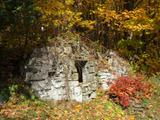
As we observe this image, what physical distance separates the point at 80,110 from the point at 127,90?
364 cm

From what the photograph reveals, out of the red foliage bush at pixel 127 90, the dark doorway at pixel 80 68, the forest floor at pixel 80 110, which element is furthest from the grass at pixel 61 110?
the dark doorway at pixel 80 68

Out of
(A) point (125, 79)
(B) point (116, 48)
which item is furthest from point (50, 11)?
(B) point (116, 48)

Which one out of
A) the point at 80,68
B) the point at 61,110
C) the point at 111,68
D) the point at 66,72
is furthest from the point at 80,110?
the point at 111,68

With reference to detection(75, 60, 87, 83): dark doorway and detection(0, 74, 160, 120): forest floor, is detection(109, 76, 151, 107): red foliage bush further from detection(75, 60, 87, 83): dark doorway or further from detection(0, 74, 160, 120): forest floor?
detection(75, 60, 87, 83): dark doorway

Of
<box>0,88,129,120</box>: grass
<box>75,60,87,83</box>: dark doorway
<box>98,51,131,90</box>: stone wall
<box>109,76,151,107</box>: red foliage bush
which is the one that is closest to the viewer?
<box>0,88,129,120</box>: grass

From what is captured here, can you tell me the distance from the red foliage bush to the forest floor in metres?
0.31

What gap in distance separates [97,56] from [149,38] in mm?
6206

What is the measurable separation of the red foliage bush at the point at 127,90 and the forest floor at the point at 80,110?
31 cm

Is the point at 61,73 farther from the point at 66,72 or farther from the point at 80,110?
the point at 80,110

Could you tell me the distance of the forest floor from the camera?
50.0ft

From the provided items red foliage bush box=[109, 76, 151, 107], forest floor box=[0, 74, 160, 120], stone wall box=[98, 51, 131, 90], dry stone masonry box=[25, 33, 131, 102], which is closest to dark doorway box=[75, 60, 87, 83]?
dry stone masonry box=[25, 33, 131, 102]

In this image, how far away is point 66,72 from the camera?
688 inches

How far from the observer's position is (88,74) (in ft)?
62.6

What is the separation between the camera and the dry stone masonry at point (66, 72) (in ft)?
54.2
